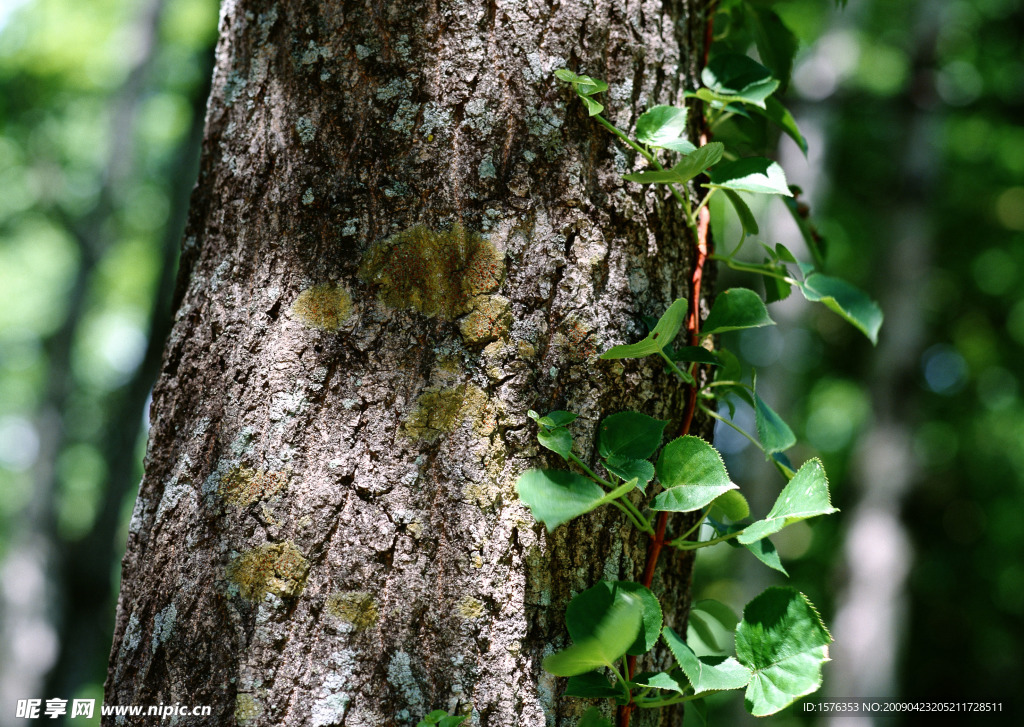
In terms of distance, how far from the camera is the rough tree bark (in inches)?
27.8

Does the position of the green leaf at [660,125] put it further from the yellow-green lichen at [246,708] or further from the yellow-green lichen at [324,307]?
the yellow-green lichen at [246,708]

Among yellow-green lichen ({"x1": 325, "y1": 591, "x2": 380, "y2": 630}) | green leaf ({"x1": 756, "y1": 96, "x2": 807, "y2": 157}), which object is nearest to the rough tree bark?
yellow-green lichen ({"x1": 325, "y1": 591, "x2": 380, "y2": 630})

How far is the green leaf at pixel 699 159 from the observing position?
29.5 inches

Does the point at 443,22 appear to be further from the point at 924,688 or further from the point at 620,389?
the point at 924,688

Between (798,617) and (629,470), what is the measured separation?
0.74 feet

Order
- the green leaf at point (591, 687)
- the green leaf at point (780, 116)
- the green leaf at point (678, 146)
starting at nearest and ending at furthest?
the green leaf at point (591, 687), the green leaf at point (678, 146), the green leaf at point (780, 116)

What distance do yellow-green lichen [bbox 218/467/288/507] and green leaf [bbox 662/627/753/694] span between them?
17.6 inches

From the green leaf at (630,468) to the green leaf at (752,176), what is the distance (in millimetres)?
358

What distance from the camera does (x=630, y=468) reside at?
73 cm

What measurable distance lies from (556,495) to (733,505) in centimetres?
26

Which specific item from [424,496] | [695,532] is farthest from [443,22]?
[695,532]

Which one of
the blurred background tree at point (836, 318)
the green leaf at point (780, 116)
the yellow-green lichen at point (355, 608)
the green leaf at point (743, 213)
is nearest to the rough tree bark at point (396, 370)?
the yellow-green lichen at point (355, 608)

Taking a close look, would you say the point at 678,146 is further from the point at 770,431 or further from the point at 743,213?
the point at 770,431

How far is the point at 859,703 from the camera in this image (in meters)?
4.36
